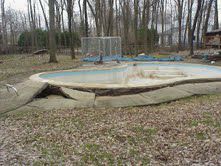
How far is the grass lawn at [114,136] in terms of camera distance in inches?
92.8

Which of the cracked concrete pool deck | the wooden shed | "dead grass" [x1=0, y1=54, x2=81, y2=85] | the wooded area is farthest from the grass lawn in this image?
the wooden shed

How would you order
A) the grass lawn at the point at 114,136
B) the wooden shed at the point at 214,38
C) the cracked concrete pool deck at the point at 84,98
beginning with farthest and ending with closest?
the wooden shed at the point at 214,38 < the cracked concrete pool deck at the point at 84,98 < the grass lawn at the point at 114,136

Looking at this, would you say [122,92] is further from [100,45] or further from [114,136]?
[100,45]

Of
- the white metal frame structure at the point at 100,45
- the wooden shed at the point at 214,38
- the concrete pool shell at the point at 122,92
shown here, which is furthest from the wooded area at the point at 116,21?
the concrete pool shell at the point at 122,92

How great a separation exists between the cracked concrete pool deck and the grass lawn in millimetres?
246

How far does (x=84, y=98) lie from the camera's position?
4641mm

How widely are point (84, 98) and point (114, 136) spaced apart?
189cm

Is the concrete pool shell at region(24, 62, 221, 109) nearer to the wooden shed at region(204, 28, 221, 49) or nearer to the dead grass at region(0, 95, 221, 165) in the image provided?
the dead grass at region(0, 95, 221, 165)

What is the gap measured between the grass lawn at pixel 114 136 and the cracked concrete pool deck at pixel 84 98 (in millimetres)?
246

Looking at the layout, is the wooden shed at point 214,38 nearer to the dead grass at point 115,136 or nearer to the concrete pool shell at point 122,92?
the concrete pool shell at point 122,92

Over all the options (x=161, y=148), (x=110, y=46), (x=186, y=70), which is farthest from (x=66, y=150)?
(x=110, y=46)

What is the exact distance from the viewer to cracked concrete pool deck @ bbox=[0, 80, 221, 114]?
4.19 metres

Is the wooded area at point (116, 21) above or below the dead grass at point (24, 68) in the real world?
above

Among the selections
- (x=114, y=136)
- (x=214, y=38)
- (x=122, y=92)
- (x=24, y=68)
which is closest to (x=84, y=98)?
(x=122, y=92)
